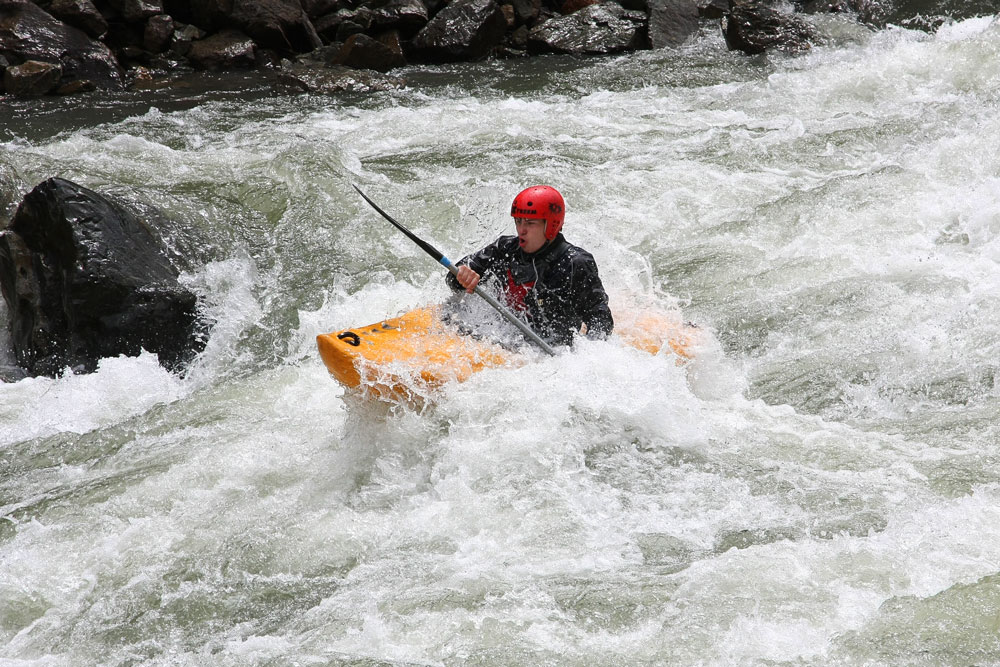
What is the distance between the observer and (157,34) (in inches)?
495

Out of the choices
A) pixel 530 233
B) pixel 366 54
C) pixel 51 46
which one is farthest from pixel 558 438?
pixel 51 46

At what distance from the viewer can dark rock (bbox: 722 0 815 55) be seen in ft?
40.3

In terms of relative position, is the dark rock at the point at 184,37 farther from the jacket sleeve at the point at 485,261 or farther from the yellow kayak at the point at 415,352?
the yellow kayak at the point at 415,352

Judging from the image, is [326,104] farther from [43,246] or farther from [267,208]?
[43,246]

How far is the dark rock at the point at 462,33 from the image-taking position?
12773 millimetres

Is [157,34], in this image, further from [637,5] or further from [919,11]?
[919,11]

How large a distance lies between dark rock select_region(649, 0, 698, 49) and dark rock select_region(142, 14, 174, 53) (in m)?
6.65

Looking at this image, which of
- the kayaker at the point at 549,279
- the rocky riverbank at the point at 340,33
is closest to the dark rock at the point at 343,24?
the rocky riverbank at the point at 340,33

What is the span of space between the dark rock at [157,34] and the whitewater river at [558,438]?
4.12 metres

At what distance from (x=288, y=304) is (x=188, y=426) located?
1683mm

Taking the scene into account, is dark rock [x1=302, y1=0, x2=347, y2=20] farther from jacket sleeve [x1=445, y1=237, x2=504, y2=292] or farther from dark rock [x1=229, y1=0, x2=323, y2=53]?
jacket sleeve [x1=445, y1=237, x2=504, y2=292]

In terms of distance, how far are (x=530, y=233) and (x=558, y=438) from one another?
110 cm

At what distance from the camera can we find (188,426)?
5.08 meters

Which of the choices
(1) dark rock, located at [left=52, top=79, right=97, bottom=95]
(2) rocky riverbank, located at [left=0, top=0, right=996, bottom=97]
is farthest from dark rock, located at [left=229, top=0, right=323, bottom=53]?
(1) dark rock, located at [left=52, top=79, right=97, bottom=95]
